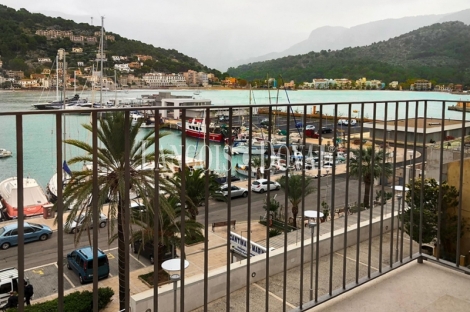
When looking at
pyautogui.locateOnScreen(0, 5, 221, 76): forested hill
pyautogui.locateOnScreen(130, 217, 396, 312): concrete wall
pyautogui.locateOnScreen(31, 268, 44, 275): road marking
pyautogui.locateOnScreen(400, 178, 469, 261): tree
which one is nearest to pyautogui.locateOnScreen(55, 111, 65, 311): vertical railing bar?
pyautogui.locateOnScreen(130, 217, 396, 312): concrete wall

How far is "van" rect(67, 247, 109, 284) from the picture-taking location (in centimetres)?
1095

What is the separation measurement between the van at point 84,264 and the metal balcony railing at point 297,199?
148 centimetres

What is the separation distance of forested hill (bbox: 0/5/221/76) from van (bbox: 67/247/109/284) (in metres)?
18.2

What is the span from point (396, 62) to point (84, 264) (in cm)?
2822

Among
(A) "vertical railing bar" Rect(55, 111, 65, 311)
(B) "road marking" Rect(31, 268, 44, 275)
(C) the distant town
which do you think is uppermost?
(C) the distant town

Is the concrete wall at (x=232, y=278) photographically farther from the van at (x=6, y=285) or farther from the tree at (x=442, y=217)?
the van at (x=6, y=285)

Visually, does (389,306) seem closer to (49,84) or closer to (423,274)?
(423,274)

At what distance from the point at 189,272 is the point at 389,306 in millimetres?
9547

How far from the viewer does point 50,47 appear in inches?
1188

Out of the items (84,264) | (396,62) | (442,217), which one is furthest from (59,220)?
(396,62)

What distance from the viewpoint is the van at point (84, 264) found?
35.9 feet

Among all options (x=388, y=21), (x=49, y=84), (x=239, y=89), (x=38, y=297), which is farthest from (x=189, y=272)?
(x=388, y=21)

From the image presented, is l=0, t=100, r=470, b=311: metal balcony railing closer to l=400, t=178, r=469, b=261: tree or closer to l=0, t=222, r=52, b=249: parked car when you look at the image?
l=400, t=178, r=469, b=261: tree

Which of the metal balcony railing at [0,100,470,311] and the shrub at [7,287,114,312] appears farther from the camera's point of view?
the shrub at [7,287,114,312]
